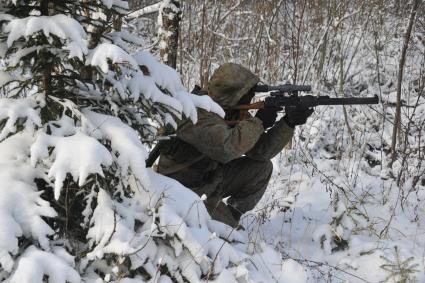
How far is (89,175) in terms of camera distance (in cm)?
179

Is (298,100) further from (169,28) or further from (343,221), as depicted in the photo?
(169,28)

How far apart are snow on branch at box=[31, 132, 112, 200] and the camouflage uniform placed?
1.22 meters

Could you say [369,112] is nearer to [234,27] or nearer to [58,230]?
[234,27]

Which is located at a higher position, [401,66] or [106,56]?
[401,66]

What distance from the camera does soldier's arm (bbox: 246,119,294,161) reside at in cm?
319

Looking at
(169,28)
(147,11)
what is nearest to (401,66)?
(169,28)

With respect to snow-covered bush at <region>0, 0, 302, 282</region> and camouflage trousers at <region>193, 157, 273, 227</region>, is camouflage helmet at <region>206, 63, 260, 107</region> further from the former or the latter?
snow-covered bush at <region>0, 0, 302, 282</region>

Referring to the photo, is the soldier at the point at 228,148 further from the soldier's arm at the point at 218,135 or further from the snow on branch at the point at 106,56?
the snow on branch at the point at 106,56

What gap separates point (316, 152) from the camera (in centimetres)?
538

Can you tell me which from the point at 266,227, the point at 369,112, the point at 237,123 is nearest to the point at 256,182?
the point at 266,227

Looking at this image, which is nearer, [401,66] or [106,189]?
[106,189]

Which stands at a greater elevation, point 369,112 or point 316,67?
point 316,67

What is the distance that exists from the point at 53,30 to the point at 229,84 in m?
1.60

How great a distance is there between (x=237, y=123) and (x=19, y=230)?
178cm
